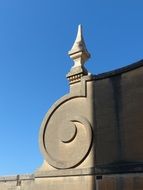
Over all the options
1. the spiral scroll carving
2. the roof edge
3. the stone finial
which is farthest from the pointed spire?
the spiral scroll carving

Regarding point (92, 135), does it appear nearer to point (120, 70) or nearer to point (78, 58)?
point (120, 70)

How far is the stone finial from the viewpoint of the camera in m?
11.3

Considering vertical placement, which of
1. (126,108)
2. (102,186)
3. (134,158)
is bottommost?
(102,186)

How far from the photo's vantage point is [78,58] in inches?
457

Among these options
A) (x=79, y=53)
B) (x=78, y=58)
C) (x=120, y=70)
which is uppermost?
(x=79, y=53)

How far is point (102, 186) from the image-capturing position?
9.47 m

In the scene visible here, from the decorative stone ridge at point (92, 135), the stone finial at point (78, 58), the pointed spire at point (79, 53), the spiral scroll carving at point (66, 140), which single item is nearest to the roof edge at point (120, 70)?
the decorative stone ridge at point (92, 135)

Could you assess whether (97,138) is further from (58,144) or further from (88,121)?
(58,144)

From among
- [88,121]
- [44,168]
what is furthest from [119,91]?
[44,168]

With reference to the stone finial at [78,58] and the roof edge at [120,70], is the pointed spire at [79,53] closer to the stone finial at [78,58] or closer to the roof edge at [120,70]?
the stone finial at [78,58]

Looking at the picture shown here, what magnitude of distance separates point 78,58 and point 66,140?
9.55 ft

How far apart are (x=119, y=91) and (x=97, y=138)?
62.3 inches

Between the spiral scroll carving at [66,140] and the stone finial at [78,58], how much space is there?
1327mm

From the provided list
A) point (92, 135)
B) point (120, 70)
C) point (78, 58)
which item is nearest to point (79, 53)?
point (78, 58)
